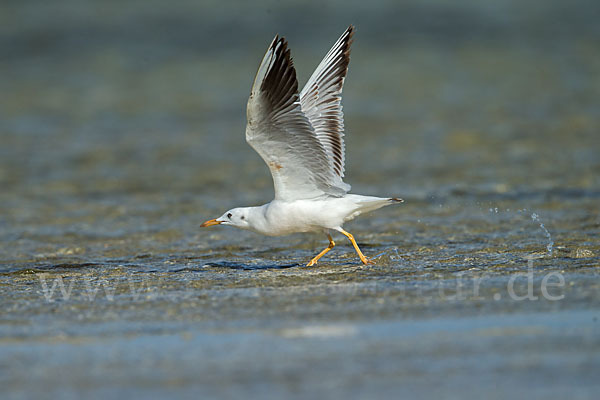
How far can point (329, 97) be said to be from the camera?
8281 mm

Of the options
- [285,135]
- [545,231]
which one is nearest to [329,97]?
[285,135]

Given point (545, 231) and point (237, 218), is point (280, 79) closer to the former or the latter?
point (237, 218)

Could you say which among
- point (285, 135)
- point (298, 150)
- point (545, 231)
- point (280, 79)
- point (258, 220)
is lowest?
point (545, 231)

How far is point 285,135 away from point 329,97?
4.88 feet

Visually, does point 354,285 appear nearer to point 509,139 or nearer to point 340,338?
point 340,338

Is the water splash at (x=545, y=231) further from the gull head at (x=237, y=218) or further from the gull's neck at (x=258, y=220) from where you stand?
the gull head at (x=237, y=218)

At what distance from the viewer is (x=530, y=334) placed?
16.2 feet

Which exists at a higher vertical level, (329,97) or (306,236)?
(329,97)

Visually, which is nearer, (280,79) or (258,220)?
(280,79)

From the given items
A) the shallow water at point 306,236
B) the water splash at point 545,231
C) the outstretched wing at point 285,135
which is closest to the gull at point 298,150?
the outstretched wing at point 285,135

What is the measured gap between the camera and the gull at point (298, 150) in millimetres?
6727

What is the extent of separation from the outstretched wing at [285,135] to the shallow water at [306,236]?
709 millimetres

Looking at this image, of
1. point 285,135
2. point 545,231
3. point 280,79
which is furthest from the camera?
point 545,231

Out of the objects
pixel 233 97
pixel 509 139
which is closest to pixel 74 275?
pixel 509 139
